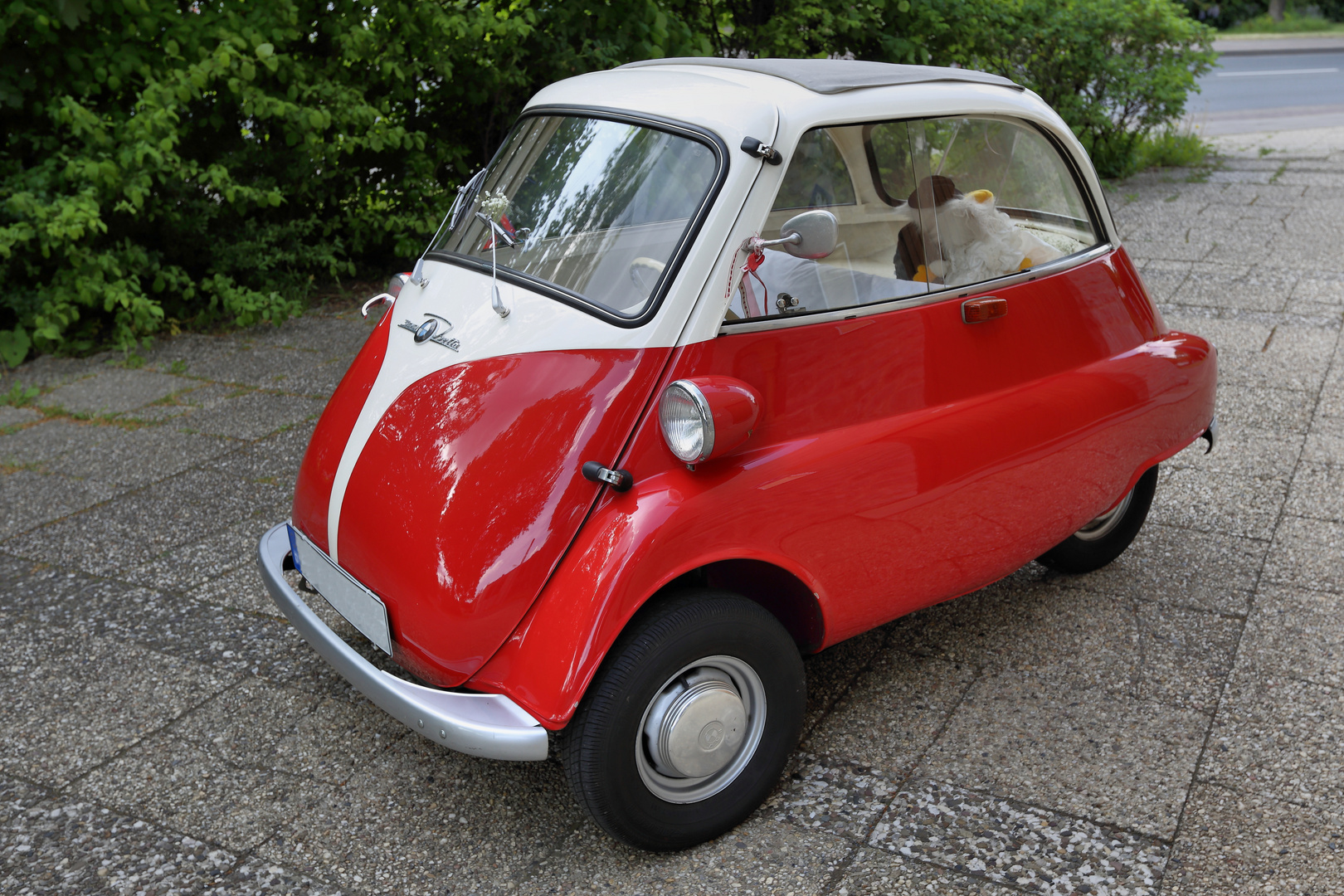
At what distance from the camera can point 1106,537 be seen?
3.89 m

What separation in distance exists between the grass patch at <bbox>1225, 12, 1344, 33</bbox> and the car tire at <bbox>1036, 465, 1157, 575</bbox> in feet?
90.3

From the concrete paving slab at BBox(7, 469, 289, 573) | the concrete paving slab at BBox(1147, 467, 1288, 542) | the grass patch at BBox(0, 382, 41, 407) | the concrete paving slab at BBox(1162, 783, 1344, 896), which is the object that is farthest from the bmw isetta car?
the grass patch at BBox(0, 382, 41, 407)

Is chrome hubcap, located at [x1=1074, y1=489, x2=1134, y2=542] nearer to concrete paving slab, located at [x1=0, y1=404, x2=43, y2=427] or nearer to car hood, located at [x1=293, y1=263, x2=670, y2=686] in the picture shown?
car hood, located at [x1=293, y1=263, x2=670, y2=686]

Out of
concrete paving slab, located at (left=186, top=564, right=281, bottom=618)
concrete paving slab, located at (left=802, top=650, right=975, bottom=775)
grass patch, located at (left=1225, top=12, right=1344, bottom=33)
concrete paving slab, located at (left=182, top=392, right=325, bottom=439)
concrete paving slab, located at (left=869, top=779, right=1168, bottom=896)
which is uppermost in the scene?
concrete paving slab, located at (left=186, top=564, right=281, bottom=618)

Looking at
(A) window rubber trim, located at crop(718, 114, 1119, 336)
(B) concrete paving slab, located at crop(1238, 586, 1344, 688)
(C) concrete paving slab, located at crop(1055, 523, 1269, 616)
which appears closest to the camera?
(A) window rubber trim, located at crop(718, 114, 1119, 336)

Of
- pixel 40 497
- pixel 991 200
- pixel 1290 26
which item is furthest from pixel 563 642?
pixel 1290 26

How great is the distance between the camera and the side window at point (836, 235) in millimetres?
2660

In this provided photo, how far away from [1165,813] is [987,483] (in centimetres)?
94

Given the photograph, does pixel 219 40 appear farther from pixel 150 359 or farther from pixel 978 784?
pixel 978 784

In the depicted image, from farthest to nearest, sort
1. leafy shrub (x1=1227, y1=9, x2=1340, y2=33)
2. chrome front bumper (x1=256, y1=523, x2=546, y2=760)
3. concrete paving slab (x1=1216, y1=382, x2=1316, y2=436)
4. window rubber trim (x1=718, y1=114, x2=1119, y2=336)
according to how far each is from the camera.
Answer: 1. leafy shrub (x1=1227, y1=9, x2=1340, y2=33)
2. concrete paving slab (x1=1216, y1=382, x2=1316, y2=436)
3. window rubber trim (x1=718, y1=114, x2=1119, y2=336)
4. chrome front bumper (x1=256, y1=523, x2=546, y2=760)

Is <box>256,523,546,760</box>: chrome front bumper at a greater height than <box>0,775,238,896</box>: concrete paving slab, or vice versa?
<box>256,523,546,760</box>: chrome front bumper

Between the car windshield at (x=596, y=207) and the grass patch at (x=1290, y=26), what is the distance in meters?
28.9

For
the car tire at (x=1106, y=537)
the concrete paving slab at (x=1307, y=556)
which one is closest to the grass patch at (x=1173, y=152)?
the concrete paving slab at (x=1307, y=556)

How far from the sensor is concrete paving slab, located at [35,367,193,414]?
5.71 metres
